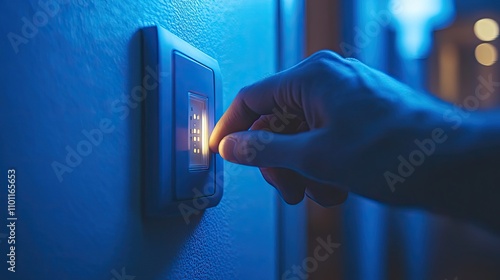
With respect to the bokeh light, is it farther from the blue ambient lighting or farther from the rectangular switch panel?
the rectangular switch panel

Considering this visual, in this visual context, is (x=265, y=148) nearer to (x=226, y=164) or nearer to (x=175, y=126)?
(x=175, y=126)

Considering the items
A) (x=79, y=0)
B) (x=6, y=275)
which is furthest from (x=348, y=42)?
(x=6, y=275)

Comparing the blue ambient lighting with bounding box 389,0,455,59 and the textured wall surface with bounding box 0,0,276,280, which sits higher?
the blue ambient lighting with bounding box 389,0,455,59

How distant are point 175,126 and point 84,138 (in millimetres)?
140

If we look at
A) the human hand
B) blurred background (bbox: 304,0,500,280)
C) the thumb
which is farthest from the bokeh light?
the thumb

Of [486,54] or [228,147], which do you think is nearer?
[228,147]

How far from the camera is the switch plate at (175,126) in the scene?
47 centimetres

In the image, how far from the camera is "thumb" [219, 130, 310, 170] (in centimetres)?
47

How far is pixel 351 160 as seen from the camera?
1.40ft

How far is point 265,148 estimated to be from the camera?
1.64 ft

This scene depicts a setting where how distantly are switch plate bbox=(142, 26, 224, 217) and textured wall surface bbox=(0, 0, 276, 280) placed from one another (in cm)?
2

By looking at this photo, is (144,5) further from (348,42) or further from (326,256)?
(326,256)

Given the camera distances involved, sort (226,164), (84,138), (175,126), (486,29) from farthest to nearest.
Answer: (486,29), (226,164), (175,126), (84,138)

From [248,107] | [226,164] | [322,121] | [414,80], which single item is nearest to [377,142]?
[322,121]
